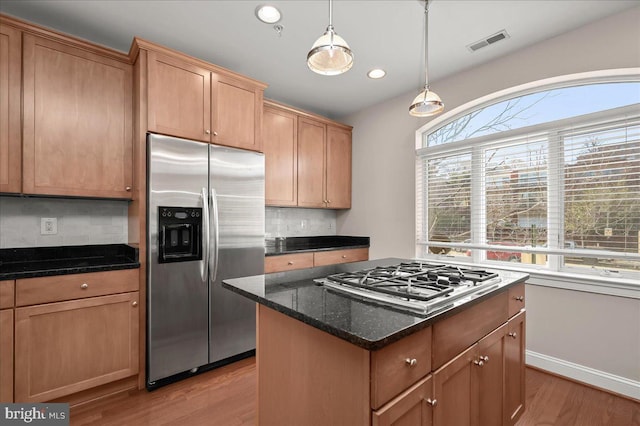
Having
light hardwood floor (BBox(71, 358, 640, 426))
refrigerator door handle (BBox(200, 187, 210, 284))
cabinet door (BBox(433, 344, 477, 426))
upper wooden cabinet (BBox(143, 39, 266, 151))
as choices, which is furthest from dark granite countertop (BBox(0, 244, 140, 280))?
cabinet door (BBox(433, 344, 477, 426))

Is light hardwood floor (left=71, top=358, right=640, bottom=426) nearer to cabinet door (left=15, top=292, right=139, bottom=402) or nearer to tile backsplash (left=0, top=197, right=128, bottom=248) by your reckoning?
cabinet door (left=15, top=292, right=139, bottom=402)

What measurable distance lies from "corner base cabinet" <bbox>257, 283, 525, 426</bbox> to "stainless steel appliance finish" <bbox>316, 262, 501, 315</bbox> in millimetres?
90

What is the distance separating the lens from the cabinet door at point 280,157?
3.35m

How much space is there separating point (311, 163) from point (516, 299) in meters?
2.60

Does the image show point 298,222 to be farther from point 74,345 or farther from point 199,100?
point 74,345

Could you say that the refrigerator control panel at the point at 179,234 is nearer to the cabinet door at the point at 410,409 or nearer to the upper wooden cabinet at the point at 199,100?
the upper wooden cabinet at the point at 199,100

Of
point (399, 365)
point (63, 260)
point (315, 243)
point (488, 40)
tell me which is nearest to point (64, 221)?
point (63, 260)

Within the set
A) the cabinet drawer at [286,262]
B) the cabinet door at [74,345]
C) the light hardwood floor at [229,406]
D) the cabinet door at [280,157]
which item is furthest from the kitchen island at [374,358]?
the cabinet door at [280,157]

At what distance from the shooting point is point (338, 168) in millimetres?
4043

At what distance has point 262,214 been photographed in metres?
2.83

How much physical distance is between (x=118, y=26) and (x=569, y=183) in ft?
12.3

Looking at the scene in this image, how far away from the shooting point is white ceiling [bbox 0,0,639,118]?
2.08m

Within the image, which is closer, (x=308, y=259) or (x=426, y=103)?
(x=426, y=103)

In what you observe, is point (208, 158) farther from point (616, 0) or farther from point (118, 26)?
point (616, 0)
